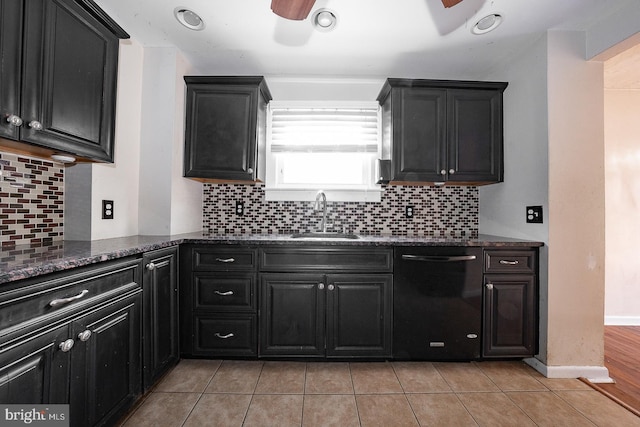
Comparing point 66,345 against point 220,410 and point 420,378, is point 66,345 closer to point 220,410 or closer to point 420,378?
point 220,410

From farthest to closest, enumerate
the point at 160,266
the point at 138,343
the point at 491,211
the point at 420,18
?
the point at 491,211 < the point at 420,18 < the point at 160,266 < the point at 138,343

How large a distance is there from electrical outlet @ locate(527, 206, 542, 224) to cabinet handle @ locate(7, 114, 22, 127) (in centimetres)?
301

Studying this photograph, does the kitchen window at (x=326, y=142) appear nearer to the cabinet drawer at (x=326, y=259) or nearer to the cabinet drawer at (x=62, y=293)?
the cabinet drawer at (x=326, y=259)

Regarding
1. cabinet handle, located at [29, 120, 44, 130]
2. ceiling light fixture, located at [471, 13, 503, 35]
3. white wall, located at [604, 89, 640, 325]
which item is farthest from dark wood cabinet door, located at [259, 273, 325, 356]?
white wall, located at [604, 89, 640, 325]

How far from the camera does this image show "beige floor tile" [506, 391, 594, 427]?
1596 millimetres

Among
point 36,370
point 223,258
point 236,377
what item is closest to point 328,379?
point 236,377

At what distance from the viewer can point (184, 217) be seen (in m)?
2.50

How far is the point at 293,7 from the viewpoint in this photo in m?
1.56

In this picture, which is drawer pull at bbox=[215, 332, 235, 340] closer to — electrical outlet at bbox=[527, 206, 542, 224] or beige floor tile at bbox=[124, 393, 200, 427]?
beige floor tile at bbox=[124, 393, 200, 427]

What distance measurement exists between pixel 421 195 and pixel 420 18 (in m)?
1.48

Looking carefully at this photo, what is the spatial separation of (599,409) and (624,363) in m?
0.87

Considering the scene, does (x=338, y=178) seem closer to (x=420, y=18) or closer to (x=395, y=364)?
(x=420, y=18)

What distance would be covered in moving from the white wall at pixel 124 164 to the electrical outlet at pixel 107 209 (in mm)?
27

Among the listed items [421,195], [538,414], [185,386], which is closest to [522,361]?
[538,414]
